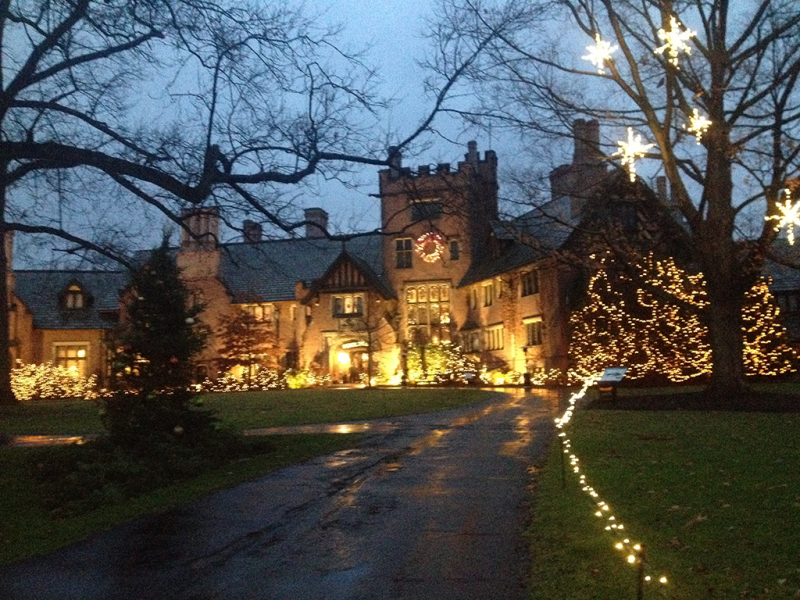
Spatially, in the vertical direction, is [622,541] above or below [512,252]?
below

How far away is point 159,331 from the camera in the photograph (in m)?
13.2

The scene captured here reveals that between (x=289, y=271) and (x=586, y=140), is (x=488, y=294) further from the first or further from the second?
(x=586, y=140)

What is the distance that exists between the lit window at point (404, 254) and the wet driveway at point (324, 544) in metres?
Result: 37.4

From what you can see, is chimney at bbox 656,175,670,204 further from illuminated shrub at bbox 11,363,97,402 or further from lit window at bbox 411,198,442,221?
illuminated shrub at bbox 11,363,97,402

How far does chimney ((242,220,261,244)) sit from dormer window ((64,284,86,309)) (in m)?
41.4

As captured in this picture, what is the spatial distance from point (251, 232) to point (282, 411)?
13.1 m

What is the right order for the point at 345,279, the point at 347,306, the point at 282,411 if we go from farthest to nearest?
the point at 347,306, the point at 345,279, the point at 282,411

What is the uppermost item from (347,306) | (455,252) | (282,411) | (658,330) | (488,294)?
(455,252)

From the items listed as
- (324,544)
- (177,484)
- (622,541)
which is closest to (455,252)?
(177,484)

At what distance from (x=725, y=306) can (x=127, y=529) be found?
1773cm

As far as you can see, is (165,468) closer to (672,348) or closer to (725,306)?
(725,306)

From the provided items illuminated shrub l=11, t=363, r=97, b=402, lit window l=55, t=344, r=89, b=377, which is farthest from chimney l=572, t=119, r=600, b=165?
lit window l=55, t=344, r=89, b=377

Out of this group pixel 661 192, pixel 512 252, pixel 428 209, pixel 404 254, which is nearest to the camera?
pixel 428 209

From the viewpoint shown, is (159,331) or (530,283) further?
(530,283)
